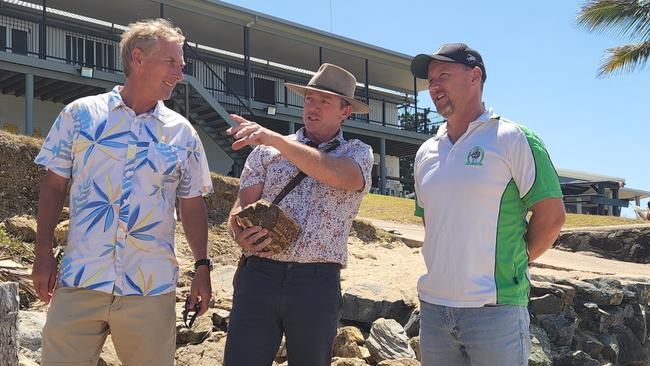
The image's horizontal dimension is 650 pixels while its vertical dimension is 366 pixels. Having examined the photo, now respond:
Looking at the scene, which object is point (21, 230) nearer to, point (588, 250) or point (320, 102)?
point (320, 102)

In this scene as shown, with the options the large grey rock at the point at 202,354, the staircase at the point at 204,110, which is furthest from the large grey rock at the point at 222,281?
the staircase at the point at 204,110

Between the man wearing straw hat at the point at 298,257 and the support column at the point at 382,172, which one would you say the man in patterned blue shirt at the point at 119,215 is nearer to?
the man wearing straw hat at the point at 298,257

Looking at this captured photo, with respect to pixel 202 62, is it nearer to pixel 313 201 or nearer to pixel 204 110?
pixel 204 110

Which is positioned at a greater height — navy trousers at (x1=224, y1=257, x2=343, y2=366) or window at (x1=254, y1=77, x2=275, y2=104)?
window at (x1=254, y1=77, x2=275, y2=104)

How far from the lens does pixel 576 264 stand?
27.0 feet

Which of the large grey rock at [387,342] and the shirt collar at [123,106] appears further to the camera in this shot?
the large grey rock at [387,342]

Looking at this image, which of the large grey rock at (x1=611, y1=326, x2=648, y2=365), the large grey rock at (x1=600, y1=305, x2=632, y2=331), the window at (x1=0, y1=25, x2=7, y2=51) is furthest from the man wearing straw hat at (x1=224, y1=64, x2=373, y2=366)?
the window at (x1=0, y1=25, x2=7, y2=51)

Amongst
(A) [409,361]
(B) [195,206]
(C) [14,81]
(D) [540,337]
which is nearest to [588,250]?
(D) [540,337]

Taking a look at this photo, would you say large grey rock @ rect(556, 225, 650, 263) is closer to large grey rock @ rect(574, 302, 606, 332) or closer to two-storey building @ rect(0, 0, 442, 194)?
large grey rock @ rect(574, 302, 606, 332)

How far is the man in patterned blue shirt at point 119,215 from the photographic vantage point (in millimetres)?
2566

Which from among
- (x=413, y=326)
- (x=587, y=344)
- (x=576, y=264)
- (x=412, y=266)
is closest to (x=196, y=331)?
(x=413, y=326)

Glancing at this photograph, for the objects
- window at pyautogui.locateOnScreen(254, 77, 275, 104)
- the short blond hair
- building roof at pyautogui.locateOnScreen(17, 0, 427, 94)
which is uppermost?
building roof at pyautogui.locateOnScreen(17, 0, 427, 94)

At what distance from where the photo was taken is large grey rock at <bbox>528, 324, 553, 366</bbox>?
5027mm

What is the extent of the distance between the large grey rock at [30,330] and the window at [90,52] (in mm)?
14859
